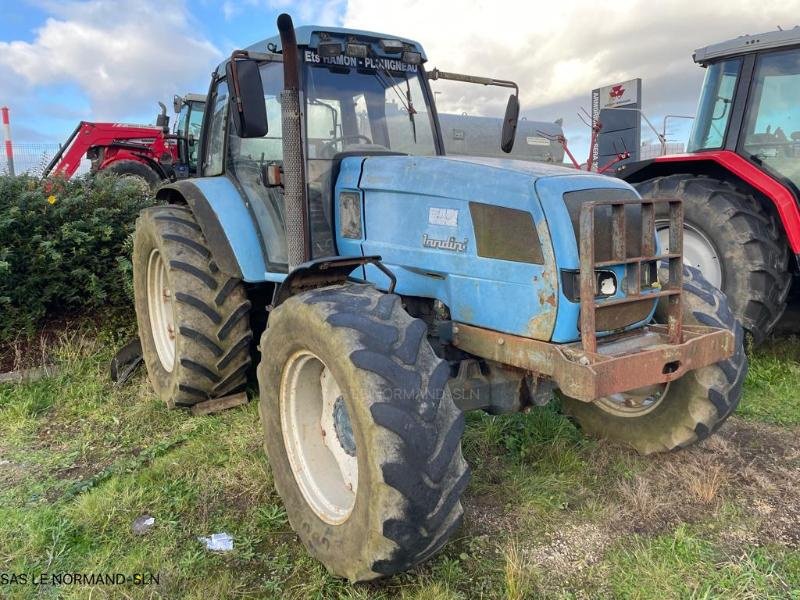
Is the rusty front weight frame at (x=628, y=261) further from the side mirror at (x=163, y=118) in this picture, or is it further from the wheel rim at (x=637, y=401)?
the side mirror at (x=163, y=118)

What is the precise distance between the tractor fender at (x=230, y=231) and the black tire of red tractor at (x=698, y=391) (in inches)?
87.8

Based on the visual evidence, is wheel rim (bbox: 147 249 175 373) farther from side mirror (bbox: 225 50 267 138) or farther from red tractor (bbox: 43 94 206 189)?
red tractor (bbox: 43 94 206 189)

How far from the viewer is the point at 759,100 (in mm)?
4934

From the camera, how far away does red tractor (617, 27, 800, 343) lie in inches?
182

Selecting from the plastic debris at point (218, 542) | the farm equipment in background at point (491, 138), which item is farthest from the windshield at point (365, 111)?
the farm equipment in background at point (491, 138)

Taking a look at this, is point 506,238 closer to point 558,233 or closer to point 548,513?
point 558,233

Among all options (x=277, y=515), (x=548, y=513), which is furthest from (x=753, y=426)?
(x=277, y=515)

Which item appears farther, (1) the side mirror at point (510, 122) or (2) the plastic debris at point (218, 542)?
(1) the side mirror at point (510, 122)

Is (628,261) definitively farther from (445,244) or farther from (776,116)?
(776,116)

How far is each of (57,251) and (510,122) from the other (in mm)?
3724

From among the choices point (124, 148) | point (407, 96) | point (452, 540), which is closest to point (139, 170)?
Result: point (124, 148)

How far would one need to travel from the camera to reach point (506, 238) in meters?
2.71

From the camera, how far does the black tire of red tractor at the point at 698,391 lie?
3.01 metres

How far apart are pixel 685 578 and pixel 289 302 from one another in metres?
1.91
